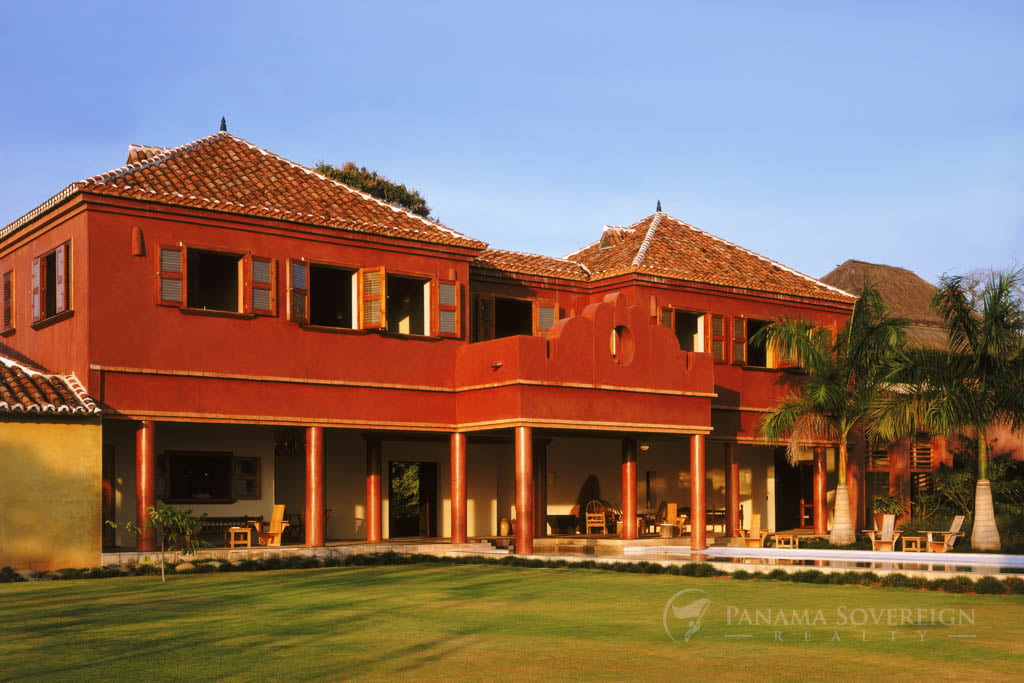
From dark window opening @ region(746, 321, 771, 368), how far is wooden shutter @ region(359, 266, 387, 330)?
9599mm

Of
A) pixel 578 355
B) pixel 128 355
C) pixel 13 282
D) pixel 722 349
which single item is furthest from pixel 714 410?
pixel 13 282

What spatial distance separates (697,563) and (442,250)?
8671 mm

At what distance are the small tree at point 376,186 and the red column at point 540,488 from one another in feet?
60.1

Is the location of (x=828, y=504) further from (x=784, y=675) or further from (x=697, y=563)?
(x=784, y=675)

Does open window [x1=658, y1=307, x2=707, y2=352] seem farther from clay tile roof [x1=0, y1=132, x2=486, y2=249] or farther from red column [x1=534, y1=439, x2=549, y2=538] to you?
clay tile roof [x1=0, y1=132, x2=486, y2=249]

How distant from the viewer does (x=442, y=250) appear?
24922 mm

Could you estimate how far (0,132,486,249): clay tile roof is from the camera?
Answer: 21.8 metres

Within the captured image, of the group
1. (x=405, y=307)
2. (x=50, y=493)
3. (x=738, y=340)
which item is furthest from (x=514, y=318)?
(x=50, y=493)

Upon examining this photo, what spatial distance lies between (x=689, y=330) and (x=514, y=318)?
4.37 m

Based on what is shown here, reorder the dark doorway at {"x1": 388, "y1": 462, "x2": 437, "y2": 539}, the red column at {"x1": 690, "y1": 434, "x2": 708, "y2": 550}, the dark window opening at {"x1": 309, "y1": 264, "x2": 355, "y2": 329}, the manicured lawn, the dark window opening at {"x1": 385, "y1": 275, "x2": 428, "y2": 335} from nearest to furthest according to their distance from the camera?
the manicured lawn < the red column at {"x1": 690, "y1": 434, "x2": 708, "y2": 550} < the dark window opening at {"x1": 385, "y1": 275, "x2": 428, "y2": 335} < the dark doorway at {"x1": 388, "y1": 462, "x2": 437, "y2": 539} < the dark window opening at {"x1": 309, "y1": 264, "x2": 355, "y2": 329}

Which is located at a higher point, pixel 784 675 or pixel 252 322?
pixel 252 322

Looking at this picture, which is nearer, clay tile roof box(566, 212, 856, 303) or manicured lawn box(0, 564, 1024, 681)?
manicured lawn box(0, 564, 1024, 681)

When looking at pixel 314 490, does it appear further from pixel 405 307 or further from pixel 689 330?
pixel 689 330

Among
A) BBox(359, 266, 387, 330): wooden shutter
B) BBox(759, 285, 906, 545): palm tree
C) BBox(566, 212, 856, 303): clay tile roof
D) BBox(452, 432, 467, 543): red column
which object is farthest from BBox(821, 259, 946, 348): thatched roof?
BBox(359, 266, 387, 330): wooden shutter
